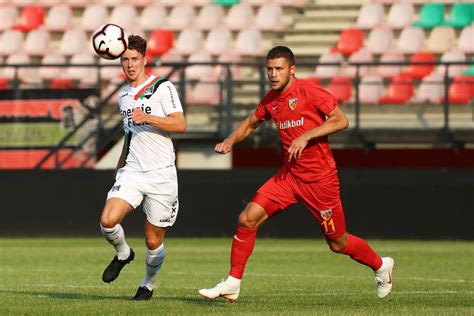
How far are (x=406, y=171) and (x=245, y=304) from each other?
10.1 m

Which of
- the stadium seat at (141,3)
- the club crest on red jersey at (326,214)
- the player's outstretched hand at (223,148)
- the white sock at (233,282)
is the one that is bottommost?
the white sock at (233,282)

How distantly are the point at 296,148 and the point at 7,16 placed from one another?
18.1 meters

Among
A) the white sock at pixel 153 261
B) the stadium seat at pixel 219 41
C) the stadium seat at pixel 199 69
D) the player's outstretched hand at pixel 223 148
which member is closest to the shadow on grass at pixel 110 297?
the white sock at pixel 153 261

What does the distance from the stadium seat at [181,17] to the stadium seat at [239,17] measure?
76 centimetres

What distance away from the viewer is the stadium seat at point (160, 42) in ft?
81.1

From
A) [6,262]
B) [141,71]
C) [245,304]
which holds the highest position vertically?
[141,71]

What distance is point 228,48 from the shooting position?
973 inches

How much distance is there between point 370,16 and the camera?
80.3 feet

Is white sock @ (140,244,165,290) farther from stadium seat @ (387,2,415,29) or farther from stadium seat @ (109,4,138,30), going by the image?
stadium seat @ (109,4,138,30)

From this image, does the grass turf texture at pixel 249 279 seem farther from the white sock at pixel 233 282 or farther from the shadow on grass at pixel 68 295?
the white sock at pixel 233 282

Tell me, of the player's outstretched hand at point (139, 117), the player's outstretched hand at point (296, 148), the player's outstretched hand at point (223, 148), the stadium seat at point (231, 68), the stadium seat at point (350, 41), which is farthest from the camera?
the stadium seat at point (350, 41)

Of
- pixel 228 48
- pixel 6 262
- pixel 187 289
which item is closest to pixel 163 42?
pixel 228 48

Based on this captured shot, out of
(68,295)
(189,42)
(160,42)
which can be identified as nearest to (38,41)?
(160,42)

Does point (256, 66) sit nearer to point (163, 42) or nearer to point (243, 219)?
point (163, 42)
